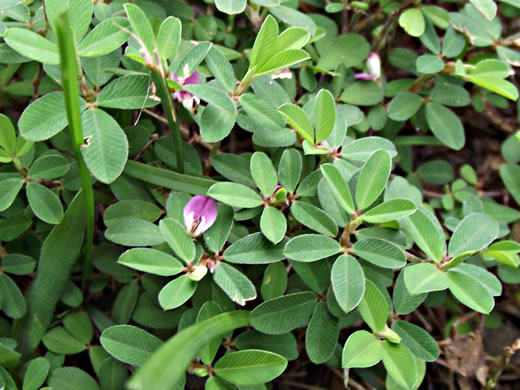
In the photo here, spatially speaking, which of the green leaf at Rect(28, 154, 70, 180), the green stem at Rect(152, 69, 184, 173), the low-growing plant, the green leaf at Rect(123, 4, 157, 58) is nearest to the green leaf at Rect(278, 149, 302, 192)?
the low-growing plant

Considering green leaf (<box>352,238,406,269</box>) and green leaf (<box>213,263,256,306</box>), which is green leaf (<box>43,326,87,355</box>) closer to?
green leaf (<box>213,263,256,306</box>)

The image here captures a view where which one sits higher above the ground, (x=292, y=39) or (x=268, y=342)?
(x=292, y=39)

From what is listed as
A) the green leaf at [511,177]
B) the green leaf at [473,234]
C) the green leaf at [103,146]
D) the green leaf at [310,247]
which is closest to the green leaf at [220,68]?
the green leaf at [103,146]

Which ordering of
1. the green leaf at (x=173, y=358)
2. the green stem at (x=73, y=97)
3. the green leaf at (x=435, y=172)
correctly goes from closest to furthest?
the green leaf at (x=173, y=358) < the green stem at (x=73, y=97) < the green leaf at (x=435, y=172)

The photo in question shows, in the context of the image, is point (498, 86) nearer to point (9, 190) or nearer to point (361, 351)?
point (361, 351)

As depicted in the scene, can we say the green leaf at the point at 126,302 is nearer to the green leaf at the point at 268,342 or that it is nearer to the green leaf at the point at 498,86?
the green leaf at the point at 268,342

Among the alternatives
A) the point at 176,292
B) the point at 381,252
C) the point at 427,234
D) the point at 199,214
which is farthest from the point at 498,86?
the point at 176,292
